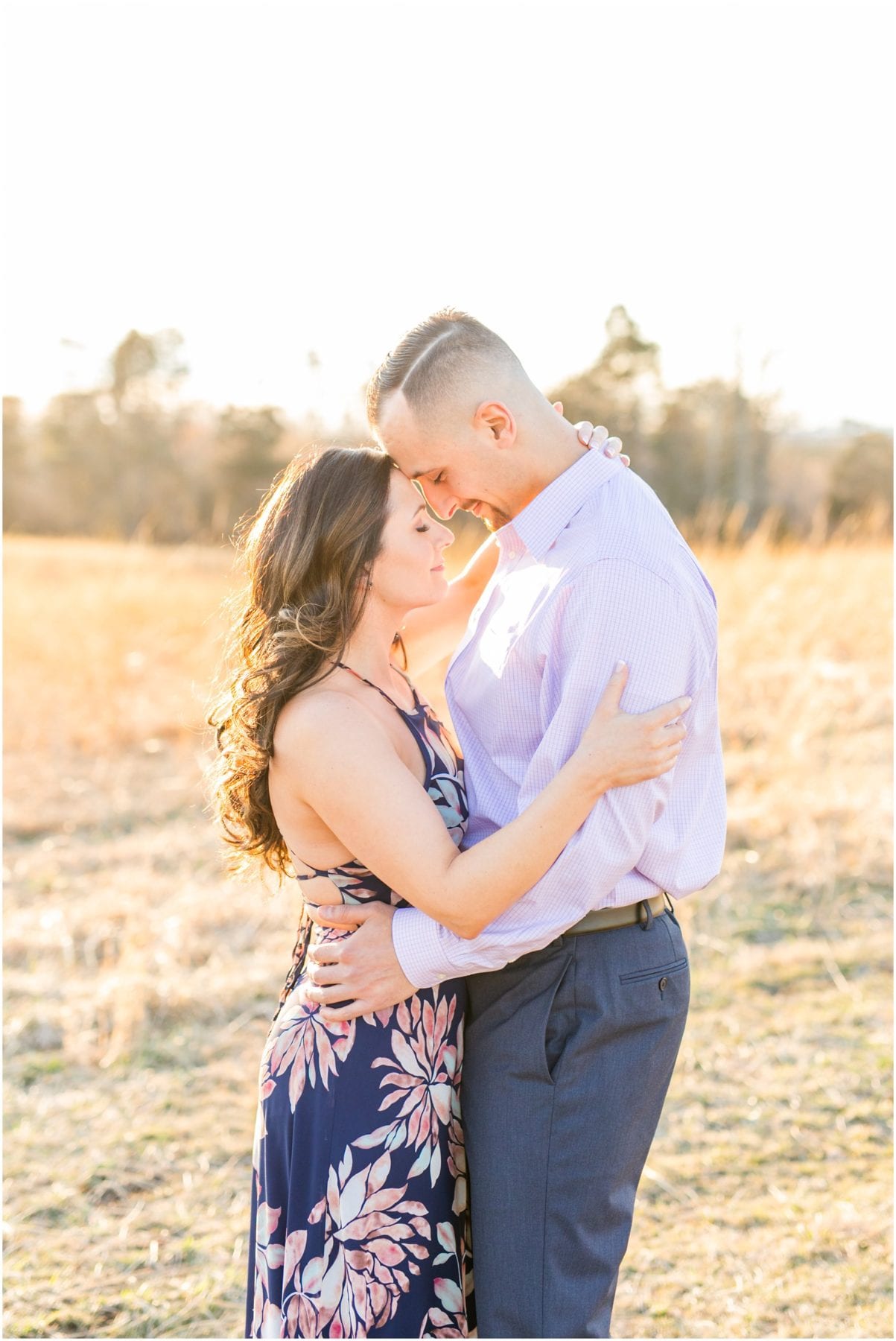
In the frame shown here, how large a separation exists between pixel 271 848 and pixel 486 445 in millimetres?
831

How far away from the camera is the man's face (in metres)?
2.00

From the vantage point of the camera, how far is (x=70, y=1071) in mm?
4148

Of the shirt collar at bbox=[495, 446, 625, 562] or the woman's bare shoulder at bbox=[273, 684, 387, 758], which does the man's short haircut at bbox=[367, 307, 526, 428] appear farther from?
the woman's bare shoulder at bbox=[273, 684, 387, 758]

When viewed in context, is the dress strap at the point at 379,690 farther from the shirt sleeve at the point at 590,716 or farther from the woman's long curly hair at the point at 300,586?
the shirt sleeve at the point at 590,716

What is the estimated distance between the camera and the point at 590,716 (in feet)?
6.02

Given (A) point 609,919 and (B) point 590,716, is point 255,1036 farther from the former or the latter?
(B) point 590,716

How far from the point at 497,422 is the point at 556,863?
0.73 meters

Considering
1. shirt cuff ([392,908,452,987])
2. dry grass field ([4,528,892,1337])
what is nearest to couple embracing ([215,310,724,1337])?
shirt cuff ([392,908,452,987])

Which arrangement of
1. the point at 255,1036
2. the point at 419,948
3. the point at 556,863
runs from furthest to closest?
the point at 255,1036 → the point at 419,948 → the point at 556,863

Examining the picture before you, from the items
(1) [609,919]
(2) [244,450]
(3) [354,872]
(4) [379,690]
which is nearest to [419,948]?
(3) [354,872]

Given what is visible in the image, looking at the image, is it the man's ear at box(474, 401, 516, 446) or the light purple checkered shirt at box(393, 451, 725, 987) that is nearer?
the light purple checkered shirt at box(393, 451, 725, 987)

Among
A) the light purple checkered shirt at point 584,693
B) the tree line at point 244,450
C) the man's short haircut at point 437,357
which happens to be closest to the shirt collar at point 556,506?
the light purple checkered shirt at point 584,693

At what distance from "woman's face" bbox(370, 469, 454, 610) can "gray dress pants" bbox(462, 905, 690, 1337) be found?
2.10ft

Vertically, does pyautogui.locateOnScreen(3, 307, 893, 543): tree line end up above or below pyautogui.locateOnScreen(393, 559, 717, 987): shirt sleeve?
below
